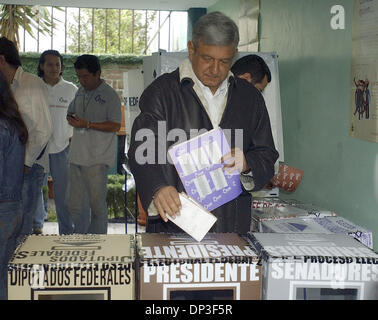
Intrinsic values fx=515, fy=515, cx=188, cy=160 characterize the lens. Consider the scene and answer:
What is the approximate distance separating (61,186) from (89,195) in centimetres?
44

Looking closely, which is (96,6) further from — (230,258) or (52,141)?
(230,258)

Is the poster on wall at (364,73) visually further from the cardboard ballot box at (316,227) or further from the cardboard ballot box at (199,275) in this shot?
the cardboard ballot box at (199,275)

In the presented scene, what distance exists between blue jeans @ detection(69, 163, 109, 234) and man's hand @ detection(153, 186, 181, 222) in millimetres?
2571

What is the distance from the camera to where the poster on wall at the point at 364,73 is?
246 centimetres

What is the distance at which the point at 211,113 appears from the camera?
1729 millimetres

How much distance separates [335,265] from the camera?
1.15 metres

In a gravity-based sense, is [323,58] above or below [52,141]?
above

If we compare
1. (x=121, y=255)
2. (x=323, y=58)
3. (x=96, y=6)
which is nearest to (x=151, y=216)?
(x=121, y=255)

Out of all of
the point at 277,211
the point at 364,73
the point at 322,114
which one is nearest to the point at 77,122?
the point at 322,114

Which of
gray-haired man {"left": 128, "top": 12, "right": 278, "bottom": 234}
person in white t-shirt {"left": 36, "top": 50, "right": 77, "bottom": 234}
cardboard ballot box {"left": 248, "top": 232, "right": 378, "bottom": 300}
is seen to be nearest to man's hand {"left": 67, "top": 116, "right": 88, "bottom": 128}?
person in white t-shirt {"left": 36, "top": 50, "right": 77, "bottom": 234}

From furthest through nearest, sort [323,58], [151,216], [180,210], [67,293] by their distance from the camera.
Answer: [323,58], [151,216], [180,210], [67,293]

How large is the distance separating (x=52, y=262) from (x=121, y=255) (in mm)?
156

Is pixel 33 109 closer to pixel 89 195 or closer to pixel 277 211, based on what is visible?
pixel 89 195

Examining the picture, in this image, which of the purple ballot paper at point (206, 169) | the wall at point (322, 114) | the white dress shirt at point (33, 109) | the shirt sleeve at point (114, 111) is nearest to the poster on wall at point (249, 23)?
the wall at point (322, 114)
